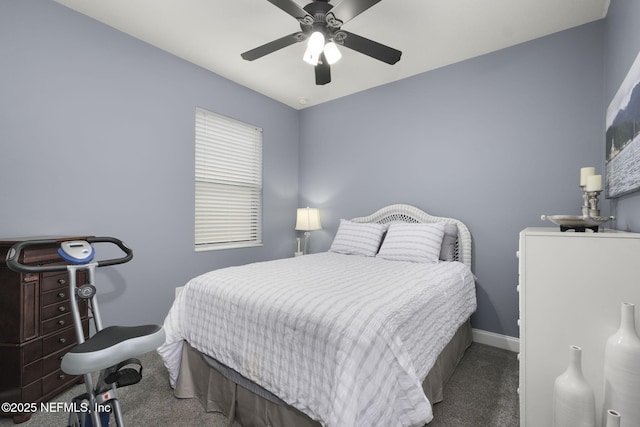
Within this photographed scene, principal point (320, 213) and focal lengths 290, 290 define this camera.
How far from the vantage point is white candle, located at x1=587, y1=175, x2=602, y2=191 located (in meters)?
1.66

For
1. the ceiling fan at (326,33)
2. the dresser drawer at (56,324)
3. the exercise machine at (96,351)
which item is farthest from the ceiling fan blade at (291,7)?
the dresser drawer at (56,324)

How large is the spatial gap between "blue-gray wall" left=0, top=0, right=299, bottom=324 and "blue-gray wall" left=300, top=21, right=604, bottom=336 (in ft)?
6.38

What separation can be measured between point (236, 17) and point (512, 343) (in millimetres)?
3673

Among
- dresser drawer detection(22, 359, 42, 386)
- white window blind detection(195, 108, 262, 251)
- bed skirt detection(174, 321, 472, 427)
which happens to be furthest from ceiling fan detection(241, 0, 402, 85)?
dresser drawer detection(22, 359, 42, 386)

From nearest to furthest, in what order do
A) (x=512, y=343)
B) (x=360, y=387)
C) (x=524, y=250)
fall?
(x=360, y=387) → (x=524, y=250) → (x=512, y=343)

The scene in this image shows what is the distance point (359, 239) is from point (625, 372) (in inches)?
87.9

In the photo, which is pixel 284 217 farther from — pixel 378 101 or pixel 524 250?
pixel 524 250

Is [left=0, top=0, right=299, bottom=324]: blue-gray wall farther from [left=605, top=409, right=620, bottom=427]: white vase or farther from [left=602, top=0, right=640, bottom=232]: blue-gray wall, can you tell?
[left=602, top=0, right=640, bottom=232]: blue-gray wall

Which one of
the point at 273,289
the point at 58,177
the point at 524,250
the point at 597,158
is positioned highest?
the point at 597,158

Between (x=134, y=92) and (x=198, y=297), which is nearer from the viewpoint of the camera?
(x=198, y=297)

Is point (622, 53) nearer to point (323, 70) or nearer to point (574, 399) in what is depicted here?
point (323, 70)

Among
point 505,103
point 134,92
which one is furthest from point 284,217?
point 505,103

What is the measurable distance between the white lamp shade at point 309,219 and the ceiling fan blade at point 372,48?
2156 mm

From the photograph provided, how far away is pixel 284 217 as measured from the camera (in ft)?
13.8
